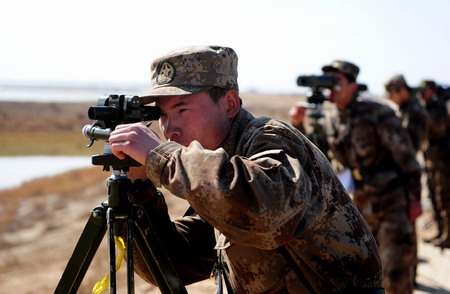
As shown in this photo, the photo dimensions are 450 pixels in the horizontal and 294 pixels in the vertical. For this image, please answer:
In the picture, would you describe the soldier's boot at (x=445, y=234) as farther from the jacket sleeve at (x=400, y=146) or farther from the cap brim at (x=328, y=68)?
the cap brim at (x=328, y=68)

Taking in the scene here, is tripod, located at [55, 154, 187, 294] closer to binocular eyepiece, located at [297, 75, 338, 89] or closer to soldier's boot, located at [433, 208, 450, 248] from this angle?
binocular eyepiece, located at [297, 75, 338, 89]

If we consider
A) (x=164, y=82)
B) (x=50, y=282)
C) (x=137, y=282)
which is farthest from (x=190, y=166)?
(x=50, y=282)

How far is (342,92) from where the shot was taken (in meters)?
5.12

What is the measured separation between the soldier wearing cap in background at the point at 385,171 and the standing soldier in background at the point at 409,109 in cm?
146

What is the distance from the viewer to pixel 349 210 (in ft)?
7.17

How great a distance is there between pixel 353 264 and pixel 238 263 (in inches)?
15.8

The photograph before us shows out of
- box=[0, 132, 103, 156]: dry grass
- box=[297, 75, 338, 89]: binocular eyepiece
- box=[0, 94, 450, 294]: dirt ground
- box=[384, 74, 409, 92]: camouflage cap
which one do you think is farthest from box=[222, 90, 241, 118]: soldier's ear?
box=[0, 132, 103, 156]: dry grass

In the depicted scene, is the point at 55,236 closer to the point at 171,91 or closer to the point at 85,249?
the point at 85,249

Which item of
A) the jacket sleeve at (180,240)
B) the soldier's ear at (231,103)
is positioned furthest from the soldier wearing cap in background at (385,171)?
the soldier's ear at (231,103)

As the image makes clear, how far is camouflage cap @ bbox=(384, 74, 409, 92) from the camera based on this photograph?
6.97 m

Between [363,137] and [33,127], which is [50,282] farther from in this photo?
[33,127]

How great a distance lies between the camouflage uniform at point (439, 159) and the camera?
855cm

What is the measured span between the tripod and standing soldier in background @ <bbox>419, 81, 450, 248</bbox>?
6.90 metres

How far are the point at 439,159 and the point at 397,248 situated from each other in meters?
3.99
